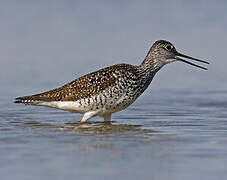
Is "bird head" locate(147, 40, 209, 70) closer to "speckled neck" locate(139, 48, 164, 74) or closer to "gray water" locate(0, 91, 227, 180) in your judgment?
"speckled neck" locate(139, 48, 164, 74)

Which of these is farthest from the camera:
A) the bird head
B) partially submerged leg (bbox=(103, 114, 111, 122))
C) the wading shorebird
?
the bird head

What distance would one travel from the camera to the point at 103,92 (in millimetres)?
13344

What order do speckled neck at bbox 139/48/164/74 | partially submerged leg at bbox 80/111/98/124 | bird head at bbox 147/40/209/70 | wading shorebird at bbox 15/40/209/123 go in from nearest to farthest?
wading shorebird at bbox 15/40/209/123, partially submerged leg at bbox 80/111/98/124, speckled neck at bbox 139/48/164/74, bird head at bbox 147/40/209/70

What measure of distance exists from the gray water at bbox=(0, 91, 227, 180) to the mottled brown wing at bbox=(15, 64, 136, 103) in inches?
19.0

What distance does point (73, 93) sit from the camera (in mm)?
13734

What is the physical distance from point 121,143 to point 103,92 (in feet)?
8.02

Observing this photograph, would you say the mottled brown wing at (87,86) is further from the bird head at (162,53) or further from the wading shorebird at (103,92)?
the bird head at (162,53)

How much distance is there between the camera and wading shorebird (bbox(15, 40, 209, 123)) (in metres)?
13.3

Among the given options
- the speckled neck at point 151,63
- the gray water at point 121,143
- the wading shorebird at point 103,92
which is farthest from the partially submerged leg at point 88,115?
the speckled neck at point 151,63

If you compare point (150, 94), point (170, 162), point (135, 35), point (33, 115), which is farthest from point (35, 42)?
point (170, 162)

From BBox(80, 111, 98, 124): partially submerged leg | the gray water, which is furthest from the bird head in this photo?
BBox(80, 111, 98, 124): partially submerged leg

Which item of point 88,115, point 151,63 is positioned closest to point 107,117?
point 88,115

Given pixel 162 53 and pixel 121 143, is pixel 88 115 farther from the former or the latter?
pixel 121 143

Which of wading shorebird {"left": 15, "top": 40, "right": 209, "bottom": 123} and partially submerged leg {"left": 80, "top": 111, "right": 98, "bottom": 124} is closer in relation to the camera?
wading shorebird {"left": 15, "top": 40, "right": 209, "bottom": 123}
